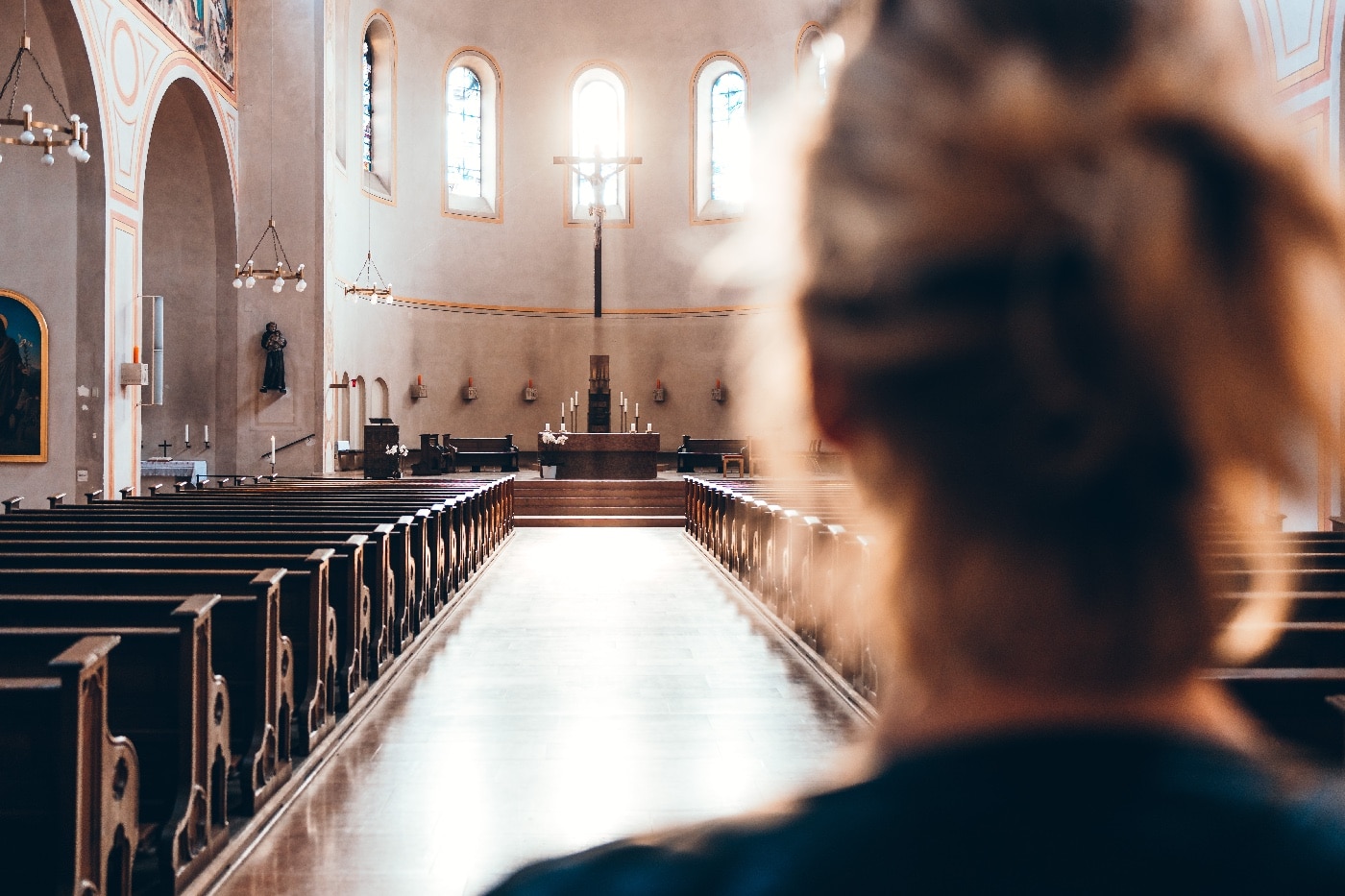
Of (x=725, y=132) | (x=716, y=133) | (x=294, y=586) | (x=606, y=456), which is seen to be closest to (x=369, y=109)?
(x=716, y=133)

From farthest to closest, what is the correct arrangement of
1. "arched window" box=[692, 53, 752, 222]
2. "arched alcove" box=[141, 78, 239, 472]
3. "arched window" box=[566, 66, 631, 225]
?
"arched window" box=[566, 66, 631, 225], "arched window" box=[692, 53, 752, 222], "arched alcove" box=[141, 78, 239, 472]

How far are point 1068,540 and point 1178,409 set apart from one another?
0.31ft

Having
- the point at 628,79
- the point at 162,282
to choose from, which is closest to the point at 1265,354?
the point at 162,282

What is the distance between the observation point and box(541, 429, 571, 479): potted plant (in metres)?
16.6

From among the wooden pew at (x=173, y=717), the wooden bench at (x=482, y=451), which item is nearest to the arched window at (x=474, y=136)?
the wooden bench at (x=482, y=451)

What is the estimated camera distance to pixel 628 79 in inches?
862

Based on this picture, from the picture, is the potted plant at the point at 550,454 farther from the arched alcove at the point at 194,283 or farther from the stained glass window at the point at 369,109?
the stained glass window at the point at 369,109

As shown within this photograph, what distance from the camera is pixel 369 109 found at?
1930cm

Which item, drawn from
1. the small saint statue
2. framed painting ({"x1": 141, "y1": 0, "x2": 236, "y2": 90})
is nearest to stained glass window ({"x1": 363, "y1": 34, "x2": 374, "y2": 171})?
framed painting ({"x1": 141, "y1": 0, "x2": 236, "y2": 90})

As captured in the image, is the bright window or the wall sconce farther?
the bright window

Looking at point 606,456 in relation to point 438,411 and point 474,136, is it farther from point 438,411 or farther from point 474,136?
point 474,136

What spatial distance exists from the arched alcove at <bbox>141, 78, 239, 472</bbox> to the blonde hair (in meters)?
15.9

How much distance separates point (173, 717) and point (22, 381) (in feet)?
29.2

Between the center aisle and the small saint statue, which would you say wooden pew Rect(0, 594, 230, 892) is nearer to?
the center aisle
